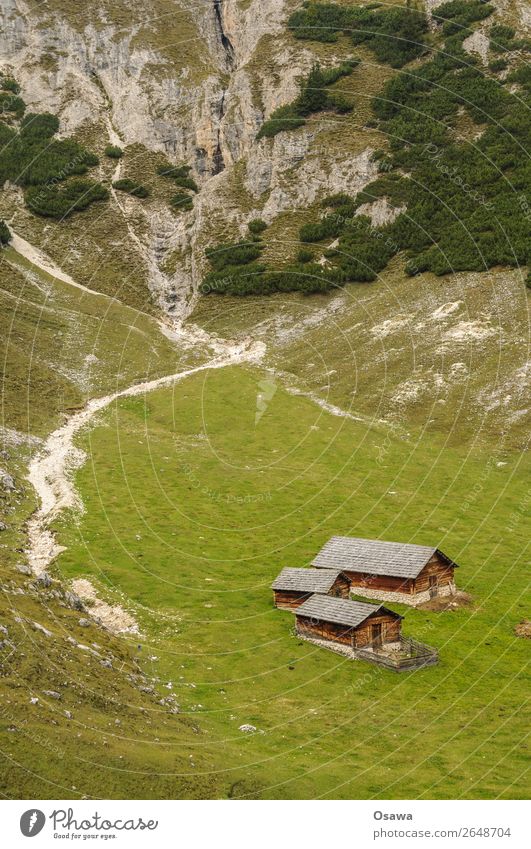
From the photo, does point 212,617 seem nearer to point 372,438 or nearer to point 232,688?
point 232,688

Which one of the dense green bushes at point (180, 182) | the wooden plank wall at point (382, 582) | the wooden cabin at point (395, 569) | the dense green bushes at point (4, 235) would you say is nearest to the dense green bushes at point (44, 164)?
the dense green bushes at point (180, 182)

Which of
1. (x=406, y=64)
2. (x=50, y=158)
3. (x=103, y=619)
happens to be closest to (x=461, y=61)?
(x=406, y=64)

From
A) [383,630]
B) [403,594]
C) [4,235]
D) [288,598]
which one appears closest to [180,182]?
[4,235]

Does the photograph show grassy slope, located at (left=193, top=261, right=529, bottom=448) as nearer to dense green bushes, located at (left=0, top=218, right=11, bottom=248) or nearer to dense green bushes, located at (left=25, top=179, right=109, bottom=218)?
dense green bushes, located at (left=0, top=218, right=11, bottom=248)

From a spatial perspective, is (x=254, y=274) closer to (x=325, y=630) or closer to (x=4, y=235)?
(x=4, y=235)

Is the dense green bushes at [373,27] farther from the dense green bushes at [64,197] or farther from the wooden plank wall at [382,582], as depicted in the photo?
the wooden plank wall at [382,582]
